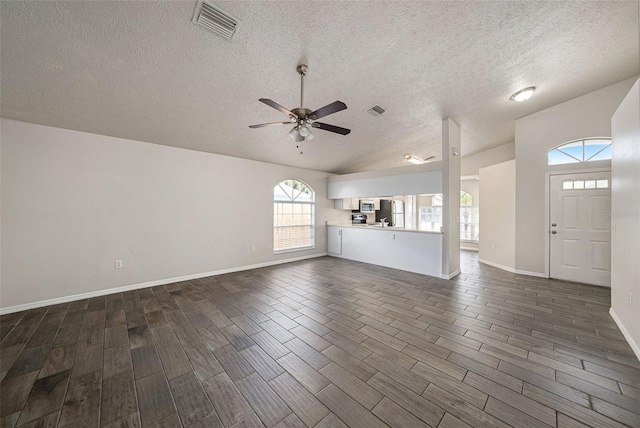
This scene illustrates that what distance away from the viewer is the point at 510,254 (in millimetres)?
5141

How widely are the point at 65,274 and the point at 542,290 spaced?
25.3ft

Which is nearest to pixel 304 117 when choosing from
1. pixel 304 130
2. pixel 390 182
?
pixel 304 130

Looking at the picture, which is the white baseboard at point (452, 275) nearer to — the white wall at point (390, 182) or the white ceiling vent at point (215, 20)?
the white wall at point (390, 182)

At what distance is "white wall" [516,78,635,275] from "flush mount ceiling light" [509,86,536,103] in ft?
3.69

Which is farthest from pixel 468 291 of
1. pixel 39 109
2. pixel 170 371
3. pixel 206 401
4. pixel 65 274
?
pixel 39 109

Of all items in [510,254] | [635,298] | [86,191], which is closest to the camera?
[635,298]

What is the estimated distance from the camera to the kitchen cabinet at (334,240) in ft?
21.7

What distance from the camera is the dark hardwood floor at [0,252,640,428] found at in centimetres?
151

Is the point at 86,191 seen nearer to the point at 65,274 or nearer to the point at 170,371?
the point at 65,274

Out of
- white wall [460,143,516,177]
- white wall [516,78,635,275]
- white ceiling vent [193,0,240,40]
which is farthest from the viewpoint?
white wall [460,143,516,177]

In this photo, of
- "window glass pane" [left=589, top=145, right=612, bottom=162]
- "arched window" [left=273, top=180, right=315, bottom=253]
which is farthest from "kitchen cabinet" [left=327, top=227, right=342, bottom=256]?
"window glass pane" [left=589, top=145, right=612, bottom=162]

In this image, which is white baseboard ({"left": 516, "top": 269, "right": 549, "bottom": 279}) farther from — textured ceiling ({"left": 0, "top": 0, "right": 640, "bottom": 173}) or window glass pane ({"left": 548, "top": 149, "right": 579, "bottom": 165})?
textured ceiling ({"left": 0, "top": 0, "right": 640, "bottom": 173})

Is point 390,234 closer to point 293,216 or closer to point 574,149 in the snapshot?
point 293,216

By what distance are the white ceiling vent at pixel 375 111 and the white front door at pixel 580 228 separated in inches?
147
